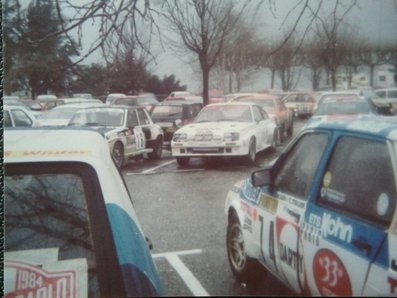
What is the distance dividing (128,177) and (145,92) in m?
0.91

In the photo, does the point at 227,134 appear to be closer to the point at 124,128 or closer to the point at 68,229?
the point at 124,128

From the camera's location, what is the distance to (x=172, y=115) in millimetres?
3039

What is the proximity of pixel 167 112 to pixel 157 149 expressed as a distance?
0.74 feet

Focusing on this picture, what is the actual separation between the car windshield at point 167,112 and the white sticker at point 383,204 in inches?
59.6

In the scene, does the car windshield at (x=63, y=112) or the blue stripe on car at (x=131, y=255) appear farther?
the car windshield at (x=63, y=112)

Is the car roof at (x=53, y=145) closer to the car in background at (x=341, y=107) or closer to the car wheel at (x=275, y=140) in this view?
the car in background at (x=341, y=107)

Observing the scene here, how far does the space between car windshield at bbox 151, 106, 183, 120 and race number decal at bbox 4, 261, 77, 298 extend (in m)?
1.48

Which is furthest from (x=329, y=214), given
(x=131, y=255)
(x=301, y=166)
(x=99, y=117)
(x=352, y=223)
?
(x=99, y=117)

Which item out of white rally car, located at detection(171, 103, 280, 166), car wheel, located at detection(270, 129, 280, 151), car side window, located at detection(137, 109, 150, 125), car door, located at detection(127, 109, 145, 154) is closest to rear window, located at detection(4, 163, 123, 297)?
white rally car, located at detection(171, 103, 280, 166)

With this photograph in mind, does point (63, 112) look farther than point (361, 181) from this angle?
Yes

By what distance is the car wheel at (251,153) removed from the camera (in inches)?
118

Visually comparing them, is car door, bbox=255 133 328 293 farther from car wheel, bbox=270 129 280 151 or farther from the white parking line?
car wheel, bbox=270 129 280 151

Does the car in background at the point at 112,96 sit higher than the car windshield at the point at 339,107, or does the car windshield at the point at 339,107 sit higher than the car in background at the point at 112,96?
the car in background at the point at 112,96

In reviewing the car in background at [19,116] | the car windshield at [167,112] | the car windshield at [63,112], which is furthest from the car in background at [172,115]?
the car in background at [19,116]
